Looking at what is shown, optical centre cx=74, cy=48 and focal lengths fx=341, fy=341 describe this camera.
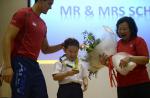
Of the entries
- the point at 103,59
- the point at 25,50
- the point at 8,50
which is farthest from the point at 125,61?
the point at 8,50

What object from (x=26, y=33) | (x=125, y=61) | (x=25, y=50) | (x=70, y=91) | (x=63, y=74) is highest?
(x=26, y=33)

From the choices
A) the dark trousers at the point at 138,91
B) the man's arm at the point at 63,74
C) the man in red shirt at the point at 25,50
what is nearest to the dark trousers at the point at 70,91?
the man's arm at the point at 63,74

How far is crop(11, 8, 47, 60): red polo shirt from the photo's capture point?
7.79 ft

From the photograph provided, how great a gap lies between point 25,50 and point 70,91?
848mm

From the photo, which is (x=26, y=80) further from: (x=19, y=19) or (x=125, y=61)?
(x=125, y=61)

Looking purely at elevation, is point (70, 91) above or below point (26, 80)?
below

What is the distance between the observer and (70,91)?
3.11 m

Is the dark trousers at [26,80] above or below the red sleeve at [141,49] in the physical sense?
below

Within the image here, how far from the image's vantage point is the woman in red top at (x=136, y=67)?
2920mm

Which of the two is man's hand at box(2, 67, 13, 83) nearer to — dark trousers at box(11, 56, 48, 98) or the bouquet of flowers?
dark trousers at box(11, 56, 48, 98)

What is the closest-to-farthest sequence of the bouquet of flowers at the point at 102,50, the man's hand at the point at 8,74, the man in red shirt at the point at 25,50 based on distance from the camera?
1. the man's hand at the point at 8,74
2. the man in red shirt at the point at 25,50
3. the bouquet of flowers at the point at 102,50

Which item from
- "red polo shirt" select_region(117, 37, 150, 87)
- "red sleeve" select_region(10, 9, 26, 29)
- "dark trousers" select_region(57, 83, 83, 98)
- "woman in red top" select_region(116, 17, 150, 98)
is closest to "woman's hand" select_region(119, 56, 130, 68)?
"woman in red top" select_region(116, 17, 150, 98)

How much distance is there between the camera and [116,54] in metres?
2.99

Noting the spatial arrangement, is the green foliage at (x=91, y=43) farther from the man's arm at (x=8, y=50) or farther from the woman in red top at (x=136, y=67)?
the man's arm at (x=8, y=50)
